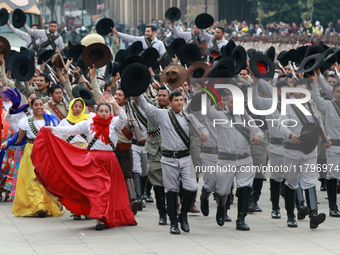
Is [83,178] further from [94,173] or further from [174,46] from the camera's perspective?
[174,46]

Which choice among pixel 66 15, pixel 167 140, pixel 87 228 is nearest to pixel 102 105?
pixel 167 140

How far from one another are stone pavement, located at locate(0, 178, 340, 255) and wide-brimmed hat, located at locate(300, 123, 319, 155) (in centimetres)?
105

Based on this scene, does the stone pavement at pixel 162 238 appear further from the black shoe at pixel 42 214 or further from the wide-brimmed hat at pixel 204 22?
the wide-brimmed hat at pixel 204 22

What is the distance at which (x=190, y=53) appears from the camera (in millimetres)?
12398

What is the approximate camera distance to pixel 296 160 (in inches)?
366

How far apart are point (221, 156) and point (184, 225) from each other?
1.04 metres

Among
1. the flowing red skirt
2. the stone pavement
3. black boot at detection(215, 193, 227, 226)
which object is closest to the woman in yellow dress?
the stone pavement

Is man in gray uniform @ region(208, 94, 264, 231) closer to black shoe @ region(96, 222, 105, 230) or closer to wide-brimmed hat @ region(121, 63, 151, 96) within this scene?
wide-brimmed hat @ region(121, 63, 151, 96)

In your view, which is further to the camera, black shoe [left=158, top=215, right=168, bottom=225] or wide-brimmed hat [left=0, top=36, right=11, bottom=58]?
wide-brimmed hat [left=0, top=36, right=11, bottom=58]

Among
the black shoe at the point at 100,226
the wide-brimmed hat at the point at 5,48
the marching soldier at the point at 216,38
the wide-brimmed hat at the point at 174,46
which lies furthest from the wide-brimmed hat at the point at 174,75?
the marching soldier at the point at 216,38

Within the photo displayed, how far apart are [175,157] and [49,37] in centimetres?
847

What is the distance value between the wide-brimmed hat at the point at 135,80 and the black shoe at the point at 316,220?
8.97ft

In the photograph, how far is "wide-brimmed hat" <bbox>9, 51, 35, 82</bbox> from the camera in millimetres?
12148

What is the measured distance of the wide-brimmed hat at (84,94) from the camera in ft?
36.6
